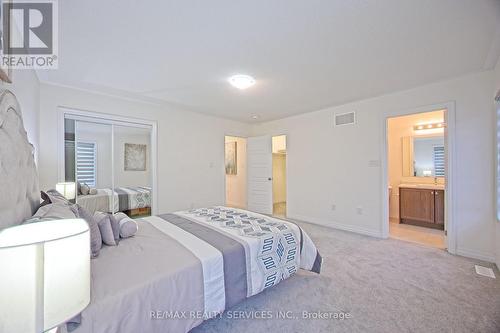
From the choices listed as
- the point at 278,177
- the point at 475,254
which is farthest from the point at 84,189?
the point at 475,254

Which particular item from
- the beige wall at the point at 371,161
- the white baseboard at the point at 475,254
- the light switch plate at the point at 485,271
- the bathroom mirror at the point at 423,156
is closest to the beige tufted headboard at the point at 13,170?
the light switch plate at the point at 485,271

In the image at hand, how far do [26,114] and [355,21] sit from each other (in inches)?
122

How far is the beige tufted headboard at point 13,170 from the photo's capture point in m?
1.12

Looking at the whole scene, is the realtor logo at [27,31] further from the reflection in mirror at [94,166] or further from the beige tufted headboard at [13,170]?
the reflection in mirror at [94,166]

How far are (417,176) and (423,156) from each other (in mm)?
440

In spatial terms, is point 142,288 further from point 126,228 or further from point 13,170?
point 13,170

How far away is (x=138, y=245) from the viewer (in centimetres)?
175

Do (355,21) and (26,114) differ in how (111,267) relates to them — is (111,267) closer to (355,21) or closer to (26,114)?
(26,114)

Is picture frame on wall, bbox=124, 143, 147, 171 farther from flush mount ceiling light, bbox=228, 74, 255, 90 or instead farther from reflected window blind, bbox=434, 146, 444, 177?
reflected window blind, bbox=434, 146, 444, 177

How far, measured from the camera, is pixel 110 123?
3.64m

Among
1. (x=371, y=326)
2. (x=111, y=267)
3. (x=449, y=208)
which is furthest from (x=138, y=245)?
(x=449, y=208)

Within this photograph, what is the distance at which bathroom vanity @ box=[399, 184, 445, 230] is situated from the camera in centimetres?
400

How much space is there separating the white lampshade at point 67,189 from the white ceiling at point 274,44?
1.43m

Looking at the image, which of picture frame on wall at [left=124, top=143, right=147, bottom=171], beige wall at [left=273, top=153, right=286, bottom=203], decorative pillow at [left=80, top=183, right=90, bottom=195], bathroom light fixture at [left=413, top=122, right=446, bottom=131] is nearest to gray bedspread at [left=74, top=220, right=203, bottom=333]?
decorative pillow at [left=80, top=183, right=90, bottom=195]
